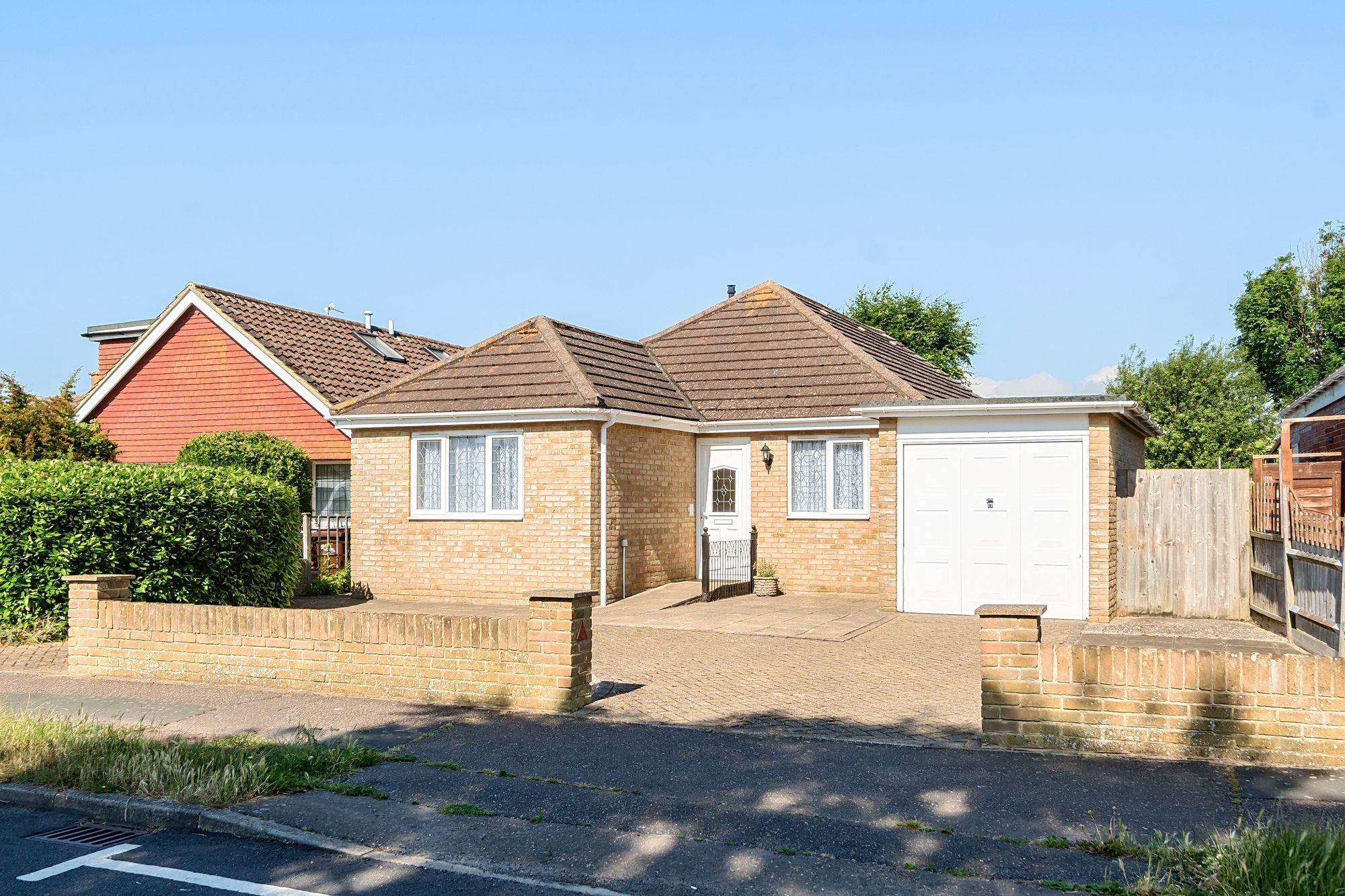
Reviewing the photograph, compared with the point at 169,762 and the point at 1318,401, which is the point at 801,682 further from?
the point at 1318,401

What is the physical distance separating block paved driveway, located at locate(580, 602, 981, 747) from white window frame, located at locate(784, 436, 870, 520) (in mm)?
4561

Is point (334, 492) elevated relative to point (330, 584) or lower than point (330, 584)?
elevated

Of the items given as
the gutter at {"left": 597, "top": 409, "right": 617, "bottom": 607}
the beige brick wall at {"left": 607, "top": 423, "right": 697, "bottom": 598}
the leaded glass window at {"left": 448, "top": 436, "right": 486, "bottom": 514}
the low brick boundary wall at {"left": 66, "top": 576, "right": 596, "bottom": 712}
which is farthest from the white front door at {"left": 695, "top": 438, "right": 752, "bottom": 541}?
the low brick boundary wall at {"left": 66, "top": 576, "right": 596, "bottom": 712}

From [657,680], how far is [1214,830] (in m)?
6.37

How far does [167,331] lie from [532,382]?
10.8 meters

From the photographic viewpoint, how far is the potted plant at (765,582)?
20.3m

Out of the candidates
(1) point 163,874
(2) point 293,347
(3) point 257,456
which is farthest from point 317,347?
(1) point 163,874

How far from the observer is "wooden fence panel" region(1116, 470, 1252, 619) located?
56.4ft

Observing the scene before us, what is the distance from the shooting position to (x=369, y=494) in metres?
20.5

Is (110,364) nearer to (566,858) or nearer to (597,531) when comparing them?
(597,531)

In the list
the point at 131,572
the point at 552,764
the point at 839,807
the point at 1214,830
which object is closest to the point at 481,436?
the point at 131,572

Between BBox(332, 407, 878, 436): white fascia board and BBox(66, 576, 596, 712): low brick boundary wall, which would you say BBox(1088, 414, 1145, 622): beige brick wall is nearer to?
BBox(332, 407, 878, 436): white fascia board

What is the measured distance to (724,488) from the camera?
2200cm

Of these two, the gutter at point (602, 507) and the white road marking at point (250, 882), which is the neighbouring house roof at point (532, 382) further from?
the white road marking at point (250, 882)
